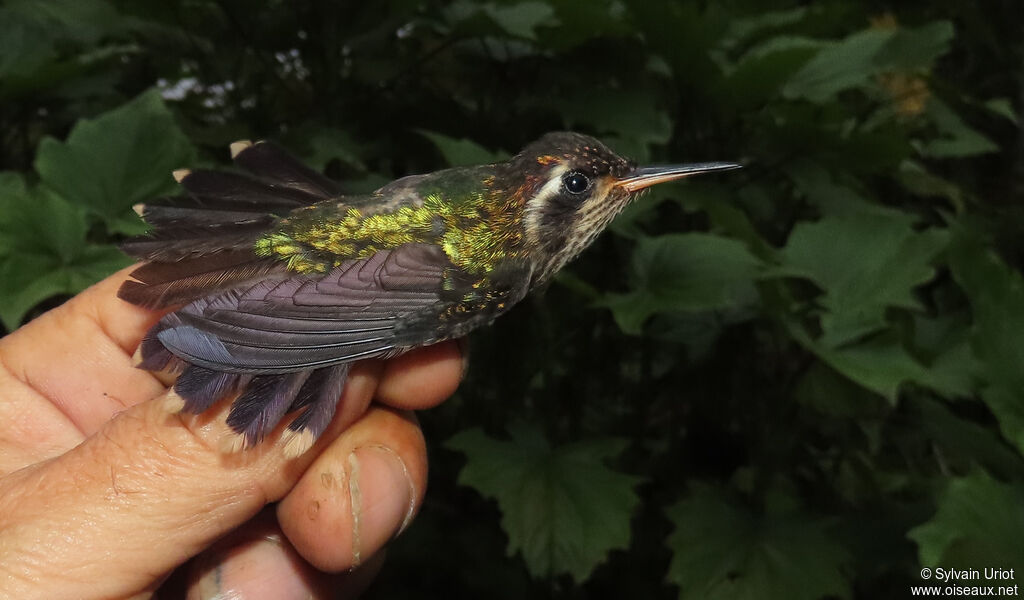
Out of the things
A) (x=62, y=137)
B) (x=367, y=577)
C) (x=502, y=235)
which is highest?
(x=502, y=235)

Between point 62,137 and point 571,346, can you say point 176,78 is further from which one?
point 571,346

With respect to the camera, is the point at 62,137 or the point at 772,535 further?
the point at 62,137

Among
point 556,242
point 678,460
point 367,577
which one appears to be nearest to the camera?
point 556,242

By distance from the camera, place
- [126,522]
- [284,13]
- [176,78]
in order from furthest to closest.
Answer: [176,78], [284,13], [126,522]

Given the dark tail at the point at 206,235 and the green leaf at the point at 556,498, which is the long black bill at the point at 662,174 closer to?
the dark tail at the point at 206,235

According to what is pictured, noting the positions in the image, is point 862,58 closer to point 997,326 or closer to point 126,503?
point 997,326

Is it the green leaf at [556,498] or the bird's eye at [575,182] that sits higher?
the bird's eye at [575,182]

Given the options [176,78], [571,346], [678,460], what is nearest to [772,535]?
[678,460]

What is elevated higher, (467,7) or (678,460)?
(467,7)

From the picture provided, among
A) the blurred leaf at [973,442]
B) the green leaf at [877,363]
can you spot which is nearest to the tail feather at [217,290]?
the green leaf at [877,363]

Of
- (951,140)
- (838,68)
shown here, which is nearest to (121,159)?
(838,68)
